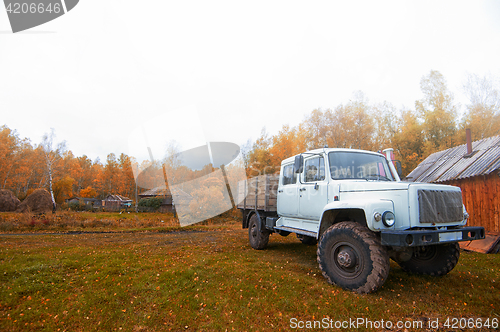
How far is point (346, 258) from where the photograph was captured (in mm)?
4516

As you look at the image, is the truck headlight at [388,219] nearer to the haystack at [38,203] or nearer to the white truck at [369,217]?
the white truck at [369,217]

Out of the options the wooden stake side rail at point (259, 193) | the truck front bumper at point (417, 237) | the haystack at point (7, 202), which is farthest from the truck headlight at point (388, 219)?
the haystack at point (7, 202)

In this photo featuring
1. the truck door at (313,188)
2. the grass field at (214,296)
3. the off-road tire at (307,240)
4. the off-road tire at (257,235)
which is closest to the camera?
the grass field at (214,296)

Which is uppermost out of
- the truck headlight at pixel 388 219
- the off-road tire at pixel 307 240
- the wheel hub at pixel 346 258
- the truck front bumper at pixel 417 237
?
the truck headlight at pixel 388 219

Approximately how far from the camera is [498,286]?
504cm

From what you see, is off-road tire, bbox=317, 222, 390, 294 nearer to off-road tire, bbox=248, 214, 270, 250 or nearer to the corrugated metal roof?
off-road tire, bbox=248, 214, 270, 250

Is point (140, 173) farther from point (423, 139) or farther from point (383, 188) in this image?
point (383, 188)

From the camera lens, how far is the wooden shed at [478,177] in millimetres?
9172

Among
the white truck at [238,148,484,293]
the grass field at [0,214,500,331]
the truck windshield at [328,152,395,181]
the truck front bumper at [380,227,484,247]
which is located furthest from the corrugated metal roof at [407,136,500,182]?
the truck front bumper at [380,227,484,247]

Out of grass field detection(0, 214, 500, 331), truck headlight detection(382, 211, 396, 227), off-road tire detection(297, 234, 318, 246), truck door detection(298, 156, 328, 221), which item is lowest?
off-road tire detection(297, 234, 318, 246)

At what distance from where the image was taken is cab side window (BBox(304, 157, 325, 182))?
5934mm

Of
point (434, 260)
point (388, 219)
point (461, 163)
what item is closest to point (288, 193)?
point (388, 219)

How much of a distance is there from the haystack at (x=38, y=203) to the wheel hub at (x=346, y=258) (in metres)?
31.9

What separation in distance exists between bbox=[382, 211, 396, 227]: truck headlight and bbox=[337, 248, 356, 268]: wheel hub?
2.64 ft
